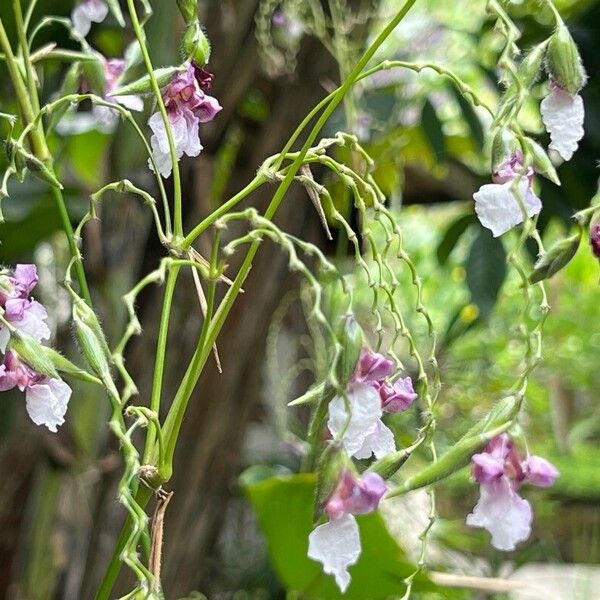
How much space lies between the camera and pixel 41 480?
87 cm

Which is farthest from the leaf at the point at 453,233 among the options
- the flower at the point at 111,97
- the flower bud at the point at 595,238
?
the flower bud at the point at 595,238

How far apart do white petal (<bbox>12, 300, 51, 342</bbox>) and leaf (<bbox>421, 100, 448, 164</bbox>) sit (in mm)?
531

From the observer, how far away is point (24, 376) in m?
0.26

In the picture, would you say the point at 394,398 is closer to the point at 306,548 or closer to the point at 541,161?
the point at 541,161

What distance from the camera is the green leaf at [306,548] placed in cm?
61

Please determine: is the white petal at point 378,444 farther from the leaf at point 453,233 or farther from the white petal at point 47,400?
the leaf at point 453,233

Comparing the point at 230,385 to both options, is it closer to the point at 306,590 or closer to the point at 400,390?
the point at 306,590

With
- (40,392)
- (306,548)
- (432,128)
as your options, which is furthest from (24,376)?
(432,128)

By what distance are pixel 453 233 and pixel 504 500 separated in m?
0.59

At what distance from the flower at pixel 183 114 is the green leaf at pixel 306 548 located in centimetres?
36

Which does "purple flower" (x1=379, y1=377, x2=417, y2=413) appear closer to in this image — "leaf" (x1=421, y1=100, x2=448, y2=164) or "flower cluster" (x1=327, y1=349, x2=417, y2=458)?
"flower cluster" (x1=327, y1=349, x2=417, y2=458)

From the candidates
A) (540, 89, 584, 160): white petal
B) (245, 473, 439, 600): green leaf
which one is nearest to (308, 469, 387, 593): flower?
(540, 89, 584, 160): white petal

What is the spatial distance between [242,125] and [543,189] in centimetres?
30

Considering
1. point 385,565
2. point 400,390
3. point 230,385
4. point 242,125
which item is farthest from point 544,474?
point 242,125
